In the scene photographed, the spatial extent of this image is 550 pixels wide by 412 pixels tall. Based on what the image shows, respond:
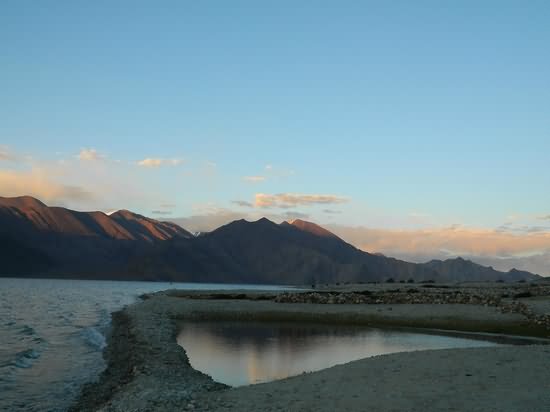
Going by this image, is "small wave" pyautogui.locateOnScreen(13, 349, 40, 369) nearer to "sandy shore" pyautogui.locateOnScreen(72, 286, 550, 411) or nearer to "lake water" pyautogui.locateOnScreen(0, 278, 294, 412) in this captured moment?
"lake water" pyautogui.locateOnScreen(0, 278, 294, 412)

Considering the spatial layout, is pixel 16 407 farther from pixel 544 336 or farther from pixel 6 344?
pixel 544 336

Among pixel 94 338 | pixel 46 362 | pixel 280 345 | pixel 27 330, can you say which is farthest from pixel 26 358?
pixel 27 330

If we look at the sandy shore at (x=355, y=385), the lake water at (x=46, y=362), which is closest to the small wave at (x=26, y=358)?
the lake water at (x=46, y=362)

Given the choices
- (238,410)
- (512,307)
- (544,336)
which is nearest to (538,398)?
(238,410)

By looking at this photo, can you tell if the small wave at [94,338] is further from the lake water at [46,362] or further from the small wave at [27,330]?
the small wave at [27,330]

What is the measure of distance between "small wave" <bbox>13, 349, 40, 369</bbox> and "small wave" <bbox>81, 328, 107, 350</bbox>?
3.36 m

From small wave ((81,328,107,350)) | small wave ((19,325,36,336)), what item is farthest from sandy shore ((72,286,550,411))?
small wave ((19,325,36,336))

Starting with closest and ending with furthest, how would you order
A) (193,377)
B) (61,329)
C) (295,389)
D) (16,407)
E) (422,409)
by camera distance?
1. (422,409)
2. (295,389)
3. (16,407)
4. (193,377)
5. (61,329)

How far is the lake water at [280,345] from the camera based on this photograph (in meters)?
20.9

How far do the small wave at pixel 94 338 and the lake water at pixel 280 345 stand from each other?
4701 mm

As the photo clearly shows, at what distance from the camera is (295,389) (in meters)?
15.2

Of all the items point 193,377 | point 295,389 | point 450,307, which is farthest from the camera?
point 450,307

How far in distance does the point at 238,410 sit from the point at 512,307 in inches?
1427

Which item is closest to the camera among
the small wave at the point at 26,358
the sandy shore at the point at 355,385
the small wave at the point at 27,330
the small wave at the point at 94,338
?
the sandy shore at the point at 355,385
